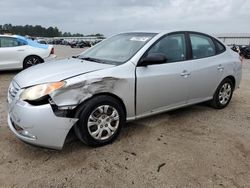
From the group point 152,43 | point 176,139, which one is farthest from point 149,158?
point 152,43

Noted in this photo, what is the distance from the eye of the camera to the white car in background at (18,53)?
9.29m

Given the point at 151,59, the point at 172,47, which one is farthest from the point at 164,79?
the point at 172,47

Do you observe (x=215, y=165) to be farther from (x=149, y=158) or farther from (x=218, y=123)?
(x=218, y=123)

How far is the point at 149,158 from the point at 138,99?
0.87 meters

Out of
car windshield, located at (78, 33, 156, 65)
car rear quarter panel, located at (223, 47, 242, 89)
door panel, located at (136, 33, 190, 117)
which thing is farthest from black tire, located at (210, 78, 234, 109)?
car windshield, located at (78, 33, 156, 65)

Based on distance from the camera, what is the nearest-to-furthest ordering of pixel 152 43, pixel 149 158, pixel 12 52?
pixel 149 158
pixel 152 43
pixel 12 52

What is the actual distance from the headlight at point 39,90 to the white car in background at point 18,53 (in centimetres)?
659

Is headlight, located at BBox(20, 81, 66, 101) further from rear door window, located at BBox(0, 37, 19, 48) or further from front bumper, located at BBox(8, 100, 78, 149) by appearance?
rear door window, located at BBox(0, 37, 19, 48)

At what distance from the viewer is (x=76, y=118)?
3.36 metres

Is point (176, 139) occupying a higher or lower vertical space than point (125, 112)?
lower

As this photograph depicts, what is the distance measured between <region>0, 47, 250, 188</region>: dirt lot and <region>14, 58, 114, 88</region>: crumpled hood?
2.92ft

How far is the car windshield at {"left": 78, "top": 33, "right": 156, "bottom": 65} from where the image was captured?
13.4ft

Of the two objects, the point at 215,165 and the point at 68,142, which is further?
the point at 68,142

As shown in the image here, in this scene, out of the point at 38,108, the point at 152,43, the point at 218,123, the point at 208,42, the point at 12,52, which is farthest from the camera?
the point at 12,52
